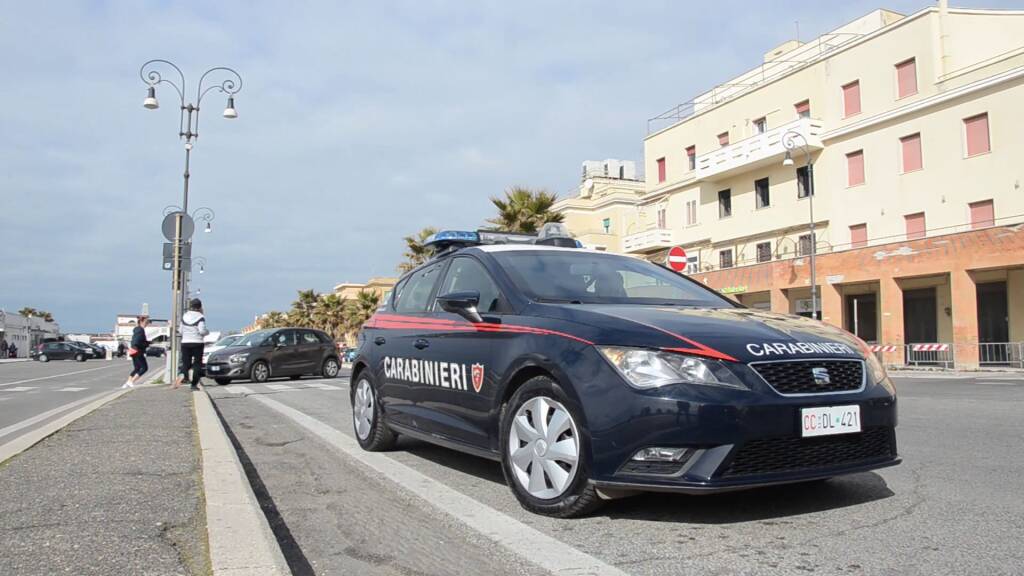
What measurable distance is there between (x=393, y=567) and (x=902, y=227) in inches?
1174

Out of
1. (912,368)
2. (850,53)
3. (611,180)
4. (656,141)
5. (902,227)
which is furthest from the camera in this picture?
(611,180)

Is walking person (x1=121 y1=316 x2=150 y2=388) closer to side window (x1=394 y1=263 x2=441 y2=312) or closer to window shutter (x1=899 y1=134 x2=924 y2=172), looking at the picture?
side window (x1=394 y1=263 x2=441 y2=312)

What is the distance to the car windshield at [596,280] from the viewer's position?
4.56 meters

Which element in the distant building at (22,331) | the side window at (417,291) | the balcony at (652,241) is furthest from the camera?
the distant building at (22,331)

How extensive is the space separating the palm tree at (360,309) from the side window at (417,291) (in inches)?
2119

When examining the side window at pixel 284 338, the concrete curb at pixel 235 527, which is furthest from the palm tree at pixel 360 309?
the concrete curb at pixel 235 527

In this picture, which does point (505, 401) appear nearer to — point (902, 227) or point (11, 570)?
point (11, 570)

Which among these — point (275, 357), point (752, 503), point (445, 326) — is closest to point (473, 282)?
point (445, 326)

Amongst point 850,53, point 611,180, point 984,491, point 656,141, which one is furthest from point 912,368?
point 611,180

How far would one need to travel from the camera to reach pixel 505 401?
4.28 m

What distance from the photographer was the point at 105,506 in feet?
12.3

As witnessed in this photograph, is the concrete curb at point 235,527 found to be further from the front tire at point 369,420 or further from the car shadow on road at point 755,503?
the car shadow on road at point 755,503

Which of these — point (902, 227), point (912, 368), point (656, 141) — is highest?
point (656, 141)

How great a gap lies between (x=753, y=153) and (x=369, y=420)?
3094 centimetres
